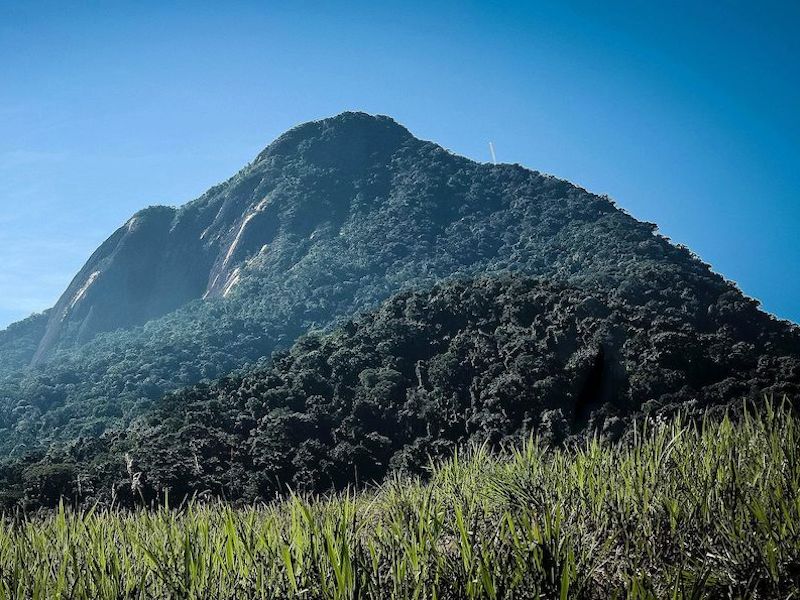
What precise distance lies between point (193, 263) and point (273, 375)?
47948 millimetres

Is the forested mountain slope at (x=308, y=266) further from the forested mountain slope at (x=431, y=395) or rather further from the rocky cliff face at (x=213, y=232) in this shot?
the forested mountain slope at (x=431, y=395)

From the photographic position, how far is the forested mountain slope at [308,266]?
34.1m

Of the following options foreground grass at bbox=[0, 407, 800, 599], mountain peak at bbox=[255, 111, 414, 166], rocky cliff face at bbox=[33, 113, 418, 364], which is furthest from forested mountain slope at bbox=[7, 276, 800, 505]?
mountain peak at bbox=[255, 111, 414, 166]

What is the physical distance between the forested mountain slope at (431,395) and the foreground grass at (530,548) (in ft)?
39.6

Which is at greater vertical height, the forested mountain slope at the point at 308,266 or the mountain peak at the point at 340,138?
the mountain peak at the point at 340,138

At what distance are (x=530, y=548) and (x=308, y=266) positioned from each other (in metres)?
53.7

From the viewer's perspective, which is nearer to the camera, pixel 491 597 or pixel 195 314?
pixel 491 597

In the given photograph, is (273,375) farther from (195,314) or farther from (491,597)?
(195,314)

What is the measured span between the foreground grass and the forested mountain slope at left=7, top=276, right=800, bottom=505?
12.1m

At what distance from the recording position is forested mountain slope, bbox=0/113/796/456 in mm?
34125

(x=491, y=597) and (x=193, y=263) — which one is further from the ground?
(x=193, y=263)

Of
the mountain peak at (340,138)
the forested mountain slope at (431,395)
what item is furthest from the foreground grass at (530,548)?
the mountain peak at (340,138)

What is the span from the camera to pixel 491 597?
2.03m

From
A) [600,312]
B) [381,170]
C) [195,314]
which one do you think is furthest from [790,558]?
[381,170]
